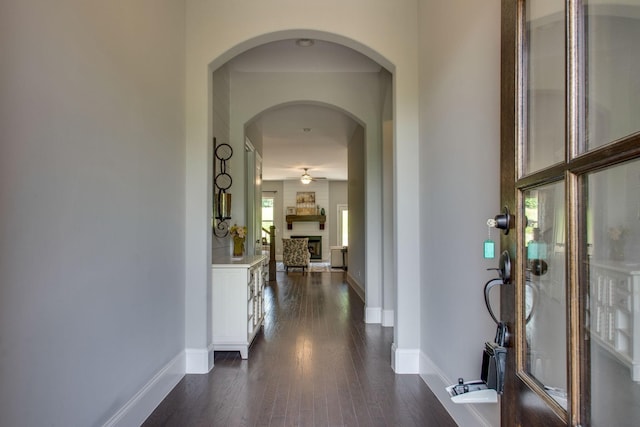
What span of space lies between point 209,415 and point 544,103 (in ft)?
7.73

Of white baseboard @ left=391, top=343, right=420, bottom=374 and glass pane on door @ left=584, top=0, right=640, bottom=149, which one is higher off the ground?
glass pane on door @ left=584, top=0, right=640, bottom=149

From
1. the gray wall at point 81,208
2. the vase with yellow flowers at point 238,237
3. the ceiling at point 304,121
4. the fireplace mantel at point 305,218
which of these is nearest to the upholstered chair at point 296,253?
the ceiling at point 304,121

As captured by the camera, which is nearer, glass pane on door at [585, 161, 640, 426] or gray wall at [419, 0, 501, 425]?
glass pane on door at [585, 161, 640, 426]

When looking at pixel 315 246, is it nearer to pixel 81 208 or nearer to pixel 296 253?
pixel 296 253

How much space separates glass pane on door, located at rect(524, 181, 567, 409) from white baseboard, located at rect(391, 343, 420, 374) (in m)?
2.05

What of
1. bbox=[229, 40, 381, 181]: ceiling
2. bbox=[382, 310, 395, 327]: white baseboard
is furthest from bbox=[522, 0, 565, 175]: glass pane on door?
bbox=[382, 310, 395, 327]: white baseboard

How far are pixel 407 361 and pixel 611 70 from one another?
263 cm

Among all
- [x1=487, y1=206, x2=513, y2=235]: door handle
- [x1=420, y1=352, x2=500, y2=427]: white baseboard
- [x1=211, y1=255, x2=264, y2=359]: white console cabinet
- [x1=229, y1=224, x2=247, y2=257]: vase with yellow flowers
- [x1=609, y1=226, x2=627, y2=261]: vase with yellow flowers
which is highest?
[x1=487, y1=206, x2=513, y2=235]: door handle

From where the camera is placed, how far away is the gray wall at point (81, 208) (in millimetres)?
1267

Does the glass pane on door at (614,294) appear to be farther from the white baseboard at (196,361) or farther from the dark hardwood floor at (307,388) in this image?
the white baseboard at (196,361)

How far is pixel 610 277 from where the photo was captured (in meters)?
0.75

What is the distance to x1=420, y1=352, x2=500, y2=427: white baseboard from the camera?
188 centimetres

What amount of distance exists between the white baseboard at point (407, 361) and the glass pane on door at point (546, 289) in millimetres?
2051

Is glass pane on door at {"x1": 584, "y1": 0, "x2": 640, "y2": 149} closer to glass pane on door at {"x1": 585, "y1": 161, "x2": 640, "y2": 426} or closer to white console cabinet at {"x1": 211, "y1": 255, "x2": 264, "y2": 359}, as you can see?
glass pane on door at {"x1": 585, "y1": 161, "x2": 640, "y2": 426}
